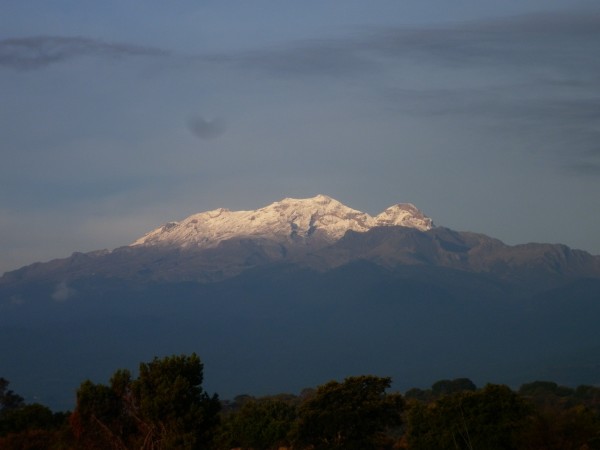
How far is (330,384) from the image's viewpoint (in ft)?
204

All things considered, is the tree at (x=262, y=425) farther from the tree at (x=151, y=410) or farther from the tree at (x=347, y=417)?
the tree at (x=151, y=410)

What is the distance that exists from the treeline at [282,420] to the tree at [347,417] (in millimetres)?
57

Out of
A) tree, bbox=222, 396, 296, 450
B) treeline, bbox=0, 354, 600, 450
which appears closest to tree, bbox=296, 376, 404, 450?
treeline, bbox=0, 354, 600, 450

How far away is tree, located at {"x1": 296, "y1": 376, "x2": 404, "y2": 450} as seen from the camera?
59.8 meters

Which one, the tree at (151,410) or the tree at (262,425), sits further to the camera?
the tree at (262,425)

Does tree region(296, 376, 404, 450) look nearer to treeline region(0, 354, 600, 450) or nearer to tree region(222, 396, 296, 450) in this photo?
treeline region(0, 354, 600, 450)

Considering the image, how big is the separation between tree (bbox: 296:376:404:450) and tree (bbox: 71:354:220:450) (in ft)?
32.4

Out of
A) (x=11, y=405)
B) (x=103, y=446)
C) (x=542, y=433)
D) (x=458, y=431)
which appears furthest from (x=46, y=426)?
(x=11, y=405)

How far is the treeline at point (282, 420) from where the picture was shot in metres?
50.0

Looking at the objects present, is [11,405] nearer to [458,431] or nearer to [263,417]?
[263,417]

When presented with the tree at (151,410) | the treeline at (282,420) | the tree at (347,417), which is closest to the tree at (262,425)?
the treeline at (282,420)

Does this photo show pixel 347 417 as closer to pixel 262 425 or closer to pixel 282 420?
pixel 282 420

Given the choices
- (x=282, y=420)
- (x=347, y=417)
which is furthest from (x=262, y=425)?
(x=347, y=417)

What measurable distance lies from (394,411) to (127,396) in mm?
16958
